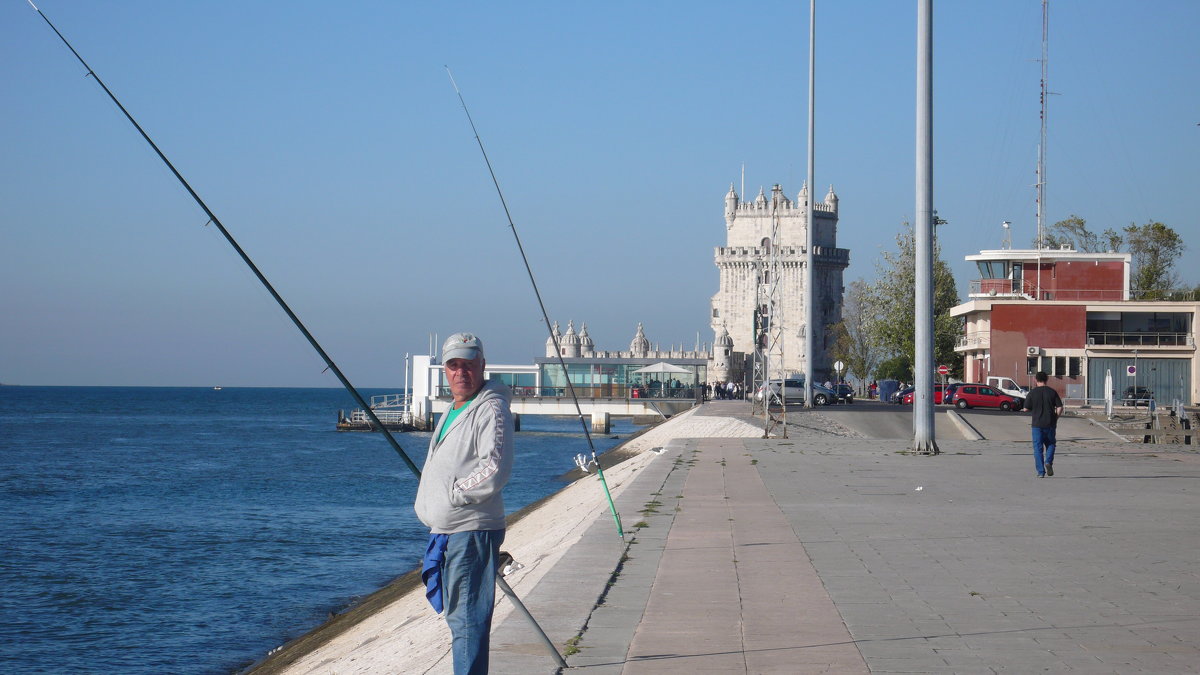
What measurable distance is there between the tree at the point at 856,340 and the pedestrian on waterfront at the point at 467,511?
80.6m

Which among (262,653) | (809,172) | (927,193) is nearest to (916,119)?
(927,193)

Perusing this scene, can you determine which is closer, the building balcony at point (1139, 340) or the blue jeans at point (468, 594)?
the blue jeans at point (468, 594)

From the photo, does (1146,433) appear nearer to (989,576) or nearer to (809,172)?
(809,172)

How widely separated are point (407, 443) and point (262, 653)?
55.8m

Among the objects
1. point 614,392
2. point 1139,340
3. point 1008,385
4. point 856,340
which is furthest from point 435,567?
point 856,340

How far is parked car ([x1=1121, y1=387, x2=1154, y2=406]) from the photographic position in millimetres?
52781

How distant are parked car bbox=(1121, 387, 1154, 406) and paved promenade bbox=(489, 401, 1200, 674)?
38636 millimetres

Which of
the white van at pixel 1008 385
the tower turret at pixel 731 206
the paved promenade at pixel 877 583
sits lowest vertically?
the paved promenade at pixel 877 583

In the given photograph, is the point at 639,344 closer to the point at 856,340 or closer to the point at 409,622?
the point at 856,340

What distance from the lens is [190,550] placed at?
24.3 m

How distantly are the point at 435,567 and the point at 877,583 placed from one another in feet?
14.5

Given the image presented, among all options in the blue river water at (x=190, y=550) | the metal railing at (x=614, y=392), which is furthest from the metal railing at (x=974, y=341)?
the blue river water at (x=190, y=550)

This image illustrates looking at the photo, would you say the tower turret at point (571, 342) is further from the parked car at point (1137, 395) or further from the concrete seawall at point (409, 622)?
the concrete seawall at point (409, 622)

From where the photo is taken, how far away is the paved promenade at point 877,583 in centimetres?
652
